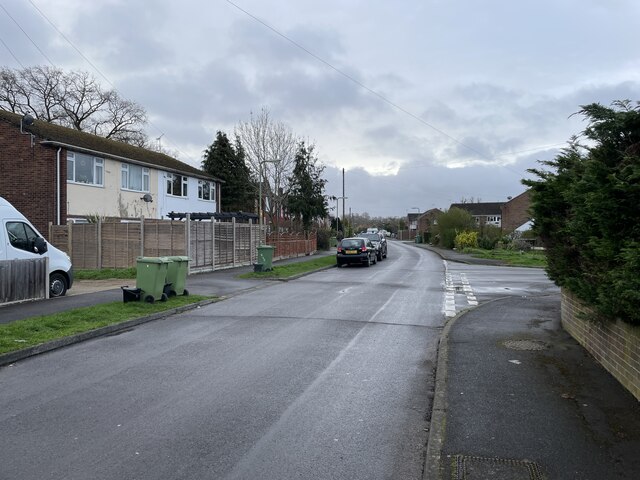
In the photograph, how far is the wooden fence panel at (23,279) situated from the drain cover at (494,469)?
37.7 feet

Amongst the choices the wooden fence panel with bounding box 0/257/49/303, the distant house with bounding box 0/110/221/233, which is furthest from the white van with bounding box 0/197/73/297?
the distant house with bounding box 0/110/221/233

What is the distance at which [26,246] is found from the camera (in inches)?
527

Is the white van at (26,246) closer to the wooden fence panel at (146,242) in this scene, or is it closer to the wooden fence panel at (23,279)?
the wooden fence panel at (23,279)

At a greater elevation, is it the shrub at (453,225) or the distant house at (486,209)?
the distant house at (486,209)

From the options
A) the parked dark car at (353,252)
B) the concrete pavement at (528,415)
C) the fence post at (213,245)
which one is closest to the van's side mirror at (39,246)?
the fence post at (213,245)

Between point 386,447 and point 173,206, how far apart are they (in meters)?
29.8

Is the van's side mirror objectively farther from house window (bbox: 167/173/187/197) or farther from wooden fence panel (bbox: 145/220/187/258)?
house window (bbox: 167/173/187/197)

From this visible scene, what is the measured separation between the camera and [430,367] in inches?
283

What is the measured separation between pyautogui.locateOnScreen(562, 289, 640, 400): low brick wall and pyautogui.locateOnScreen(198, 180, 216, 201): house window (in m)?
30.0

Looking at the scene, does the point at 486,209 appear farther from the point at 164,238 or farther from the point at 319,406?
the point at 319,406

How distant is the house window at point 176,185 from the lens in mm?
31922

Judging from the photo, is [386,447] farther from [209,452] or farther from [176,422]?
[176,422]

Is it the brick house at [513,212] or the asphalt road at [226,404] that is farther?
the brick house at [513,212]

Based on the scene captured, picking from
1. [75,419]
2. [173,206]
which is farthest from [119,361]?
[173,206]
